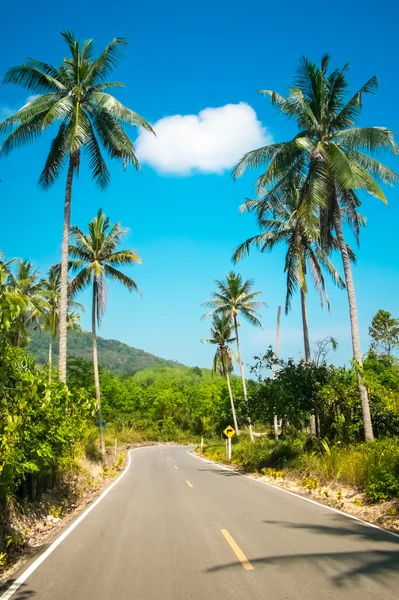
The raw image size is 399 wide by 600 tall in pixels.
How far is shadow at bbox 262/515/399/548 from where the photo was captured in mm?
7758

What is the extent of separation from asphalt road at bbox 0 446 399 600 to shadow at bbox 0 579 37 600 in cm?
1

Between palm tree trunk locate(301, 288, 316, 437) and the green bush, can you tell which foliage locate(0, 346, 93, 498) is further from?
palm tree trunk locate(301, 288, 316, 437)

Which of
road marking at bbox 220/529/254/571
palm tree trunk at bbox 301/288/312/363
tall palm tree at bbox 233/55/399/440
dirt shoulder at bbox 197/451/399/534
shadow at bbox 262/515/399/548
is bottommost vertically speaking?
dirt shoulder at bbox 197/451/399/534

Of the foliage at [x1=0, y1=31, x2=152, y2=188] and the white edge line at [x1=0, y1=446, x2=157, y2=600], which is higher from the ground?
the foliage at [x1=0, y1=31, x2=152, y2=188]

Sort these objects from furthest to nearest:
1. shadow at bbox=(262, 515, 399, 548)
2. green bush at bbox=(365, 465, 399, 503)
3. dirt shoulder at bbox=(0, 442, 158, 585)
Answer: green bush at bbox=(365, 465, 399, 503) < shadow at bbox=(262, 515, 399, 548) < dirt shoulder at bbox=(0, 442, 158, 585)

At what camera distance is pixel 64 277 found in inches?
677

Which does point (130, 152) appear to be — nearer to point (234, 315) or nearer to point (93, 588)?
point (93, 588)

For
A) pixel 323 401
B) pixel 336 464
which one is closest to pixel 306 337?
pixel 323 401

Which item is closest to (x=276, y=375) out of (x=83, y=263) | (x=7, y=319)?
(x=83, y=263)

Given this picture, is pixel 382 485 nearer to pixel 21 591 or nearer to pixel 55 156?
pixel 21 591

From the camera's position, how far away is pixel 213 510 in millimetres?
10883

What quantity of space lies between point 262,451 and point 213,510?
45.7ft

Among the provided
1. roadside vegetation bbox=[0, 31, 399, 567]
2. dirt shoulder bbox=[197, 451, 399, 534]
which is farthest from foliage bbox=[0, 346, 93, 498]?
dirt shoulder bbox=[197, 451, 399, 534]

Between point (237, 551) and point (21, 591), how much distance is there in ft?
9.76
